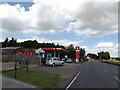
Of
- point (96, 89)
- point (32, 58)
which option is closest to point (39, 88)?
point (96, 89)

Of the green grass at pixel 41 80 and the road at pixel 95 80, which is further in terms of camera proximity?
the road at pixel 95 80

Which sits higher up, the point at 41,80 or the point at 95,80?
the point at 41,80

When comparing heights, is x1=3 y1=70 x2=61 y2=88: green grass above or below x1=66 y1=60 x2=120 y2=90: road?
above

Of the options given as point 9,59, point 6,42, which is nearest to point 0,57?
point 9,59

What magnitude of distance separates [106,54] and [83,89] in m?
152

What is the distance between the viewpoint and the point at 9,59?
148 ft

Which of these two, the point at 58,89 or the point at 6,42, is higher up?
the point at 6,42

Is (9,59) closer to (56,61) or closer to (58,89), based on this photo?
(56,61)

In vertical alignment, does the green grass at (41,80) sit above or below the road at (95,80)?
above

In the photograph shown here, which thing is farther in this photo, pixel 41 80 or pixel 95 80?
pixel 95 80

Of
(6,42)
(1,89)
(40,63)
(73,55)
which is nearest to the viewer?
(1,89)

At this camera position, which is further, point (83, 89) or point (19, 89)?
point (83, 89)

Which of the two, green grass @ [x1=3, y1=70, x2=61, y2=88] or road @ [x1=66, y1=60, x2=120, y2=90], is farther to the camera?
road @ [x1=66, y1=60, x2=120, y2=90]

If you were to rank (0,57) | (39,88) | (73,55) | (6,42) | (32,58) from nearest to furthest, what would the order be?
1. (39,88)
2. (32,58)
3. (0,57)
4. (73,55)
5. (6,42)
